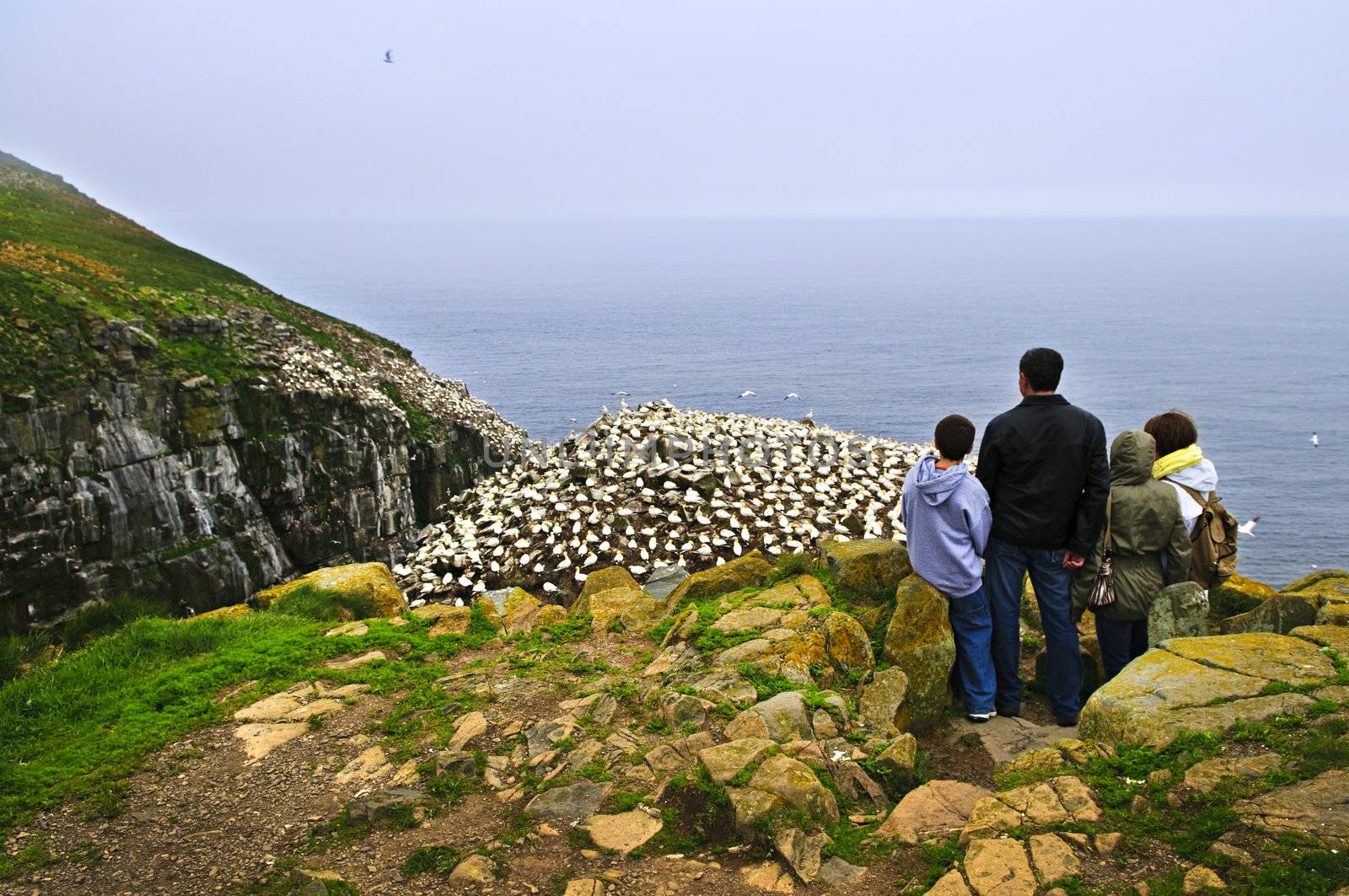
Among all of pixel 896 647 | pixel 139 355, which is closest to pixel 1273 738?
pixel 896 647

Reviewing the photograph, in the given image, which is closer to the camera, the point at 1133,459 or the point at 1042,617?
the point at 1133,459

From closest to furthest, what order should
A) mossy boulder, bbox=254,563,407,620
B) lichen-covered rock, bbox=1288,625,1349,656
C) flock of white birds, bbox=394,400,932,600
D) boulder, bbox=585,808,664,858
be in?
boulder, bbox=585,808,664,858, lichen-covered rock, bbox=1288,625,1349,656, mossy boulder, bbox=254,563,407,620, flock of white birds, bbox=394,400,932,600

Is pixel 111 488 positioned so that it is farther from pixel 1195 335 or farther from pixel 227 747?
pixel 1195 335

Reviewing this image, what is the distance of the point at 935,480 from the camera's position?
7695mm

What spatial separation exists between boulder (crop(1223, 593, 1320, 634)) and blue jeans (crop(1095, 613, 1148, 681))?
107 centimetres

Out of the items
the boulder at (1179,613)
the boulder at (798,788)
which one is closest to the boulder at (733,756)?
the boulder at (798,788)

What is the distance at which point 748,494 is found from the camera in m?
19.7

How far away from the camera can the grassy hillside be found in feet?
59.9

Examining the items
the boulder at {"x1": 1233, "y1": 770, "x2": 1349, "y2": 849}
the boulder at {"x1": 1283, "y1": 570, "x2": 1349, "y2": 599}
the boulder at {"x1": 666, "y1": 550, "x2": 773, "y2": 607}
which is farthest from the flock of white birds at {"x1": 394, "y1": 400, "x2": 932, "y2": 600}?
the boulder at {"x1": 1233, "y1": 770, "x2": 1349, "y2": 849}

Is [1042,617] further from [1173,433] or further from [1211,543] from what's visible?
[1173,433]

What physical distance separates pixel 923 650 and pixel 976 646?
0.52 metres

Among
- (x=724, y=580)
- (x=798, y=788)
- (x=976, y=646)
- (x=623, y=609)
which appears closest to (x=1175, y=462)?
(x=976, y=646)

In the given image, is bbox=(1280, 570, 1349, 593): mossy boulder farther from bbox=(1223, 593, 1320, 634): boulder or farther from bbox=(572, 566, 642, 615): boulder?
bbox=(572, 566, 642, 615): boulder

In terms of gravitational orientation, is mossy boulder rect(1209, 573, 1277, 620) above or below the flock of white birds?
above
